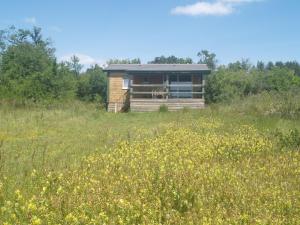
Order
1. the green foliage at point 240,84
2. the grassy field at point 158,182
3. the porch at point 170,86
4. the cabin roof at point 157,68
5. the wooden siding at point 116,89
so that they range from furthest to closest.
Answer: the green foliage at point 240,84, the wooden siding at point 116,89, the cabin roof at point 157,68, the porch at point 170,86, the grassy field at point 158,182

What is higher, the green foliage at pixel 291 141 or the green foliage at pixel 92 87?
the green foliage at pixel 92 87

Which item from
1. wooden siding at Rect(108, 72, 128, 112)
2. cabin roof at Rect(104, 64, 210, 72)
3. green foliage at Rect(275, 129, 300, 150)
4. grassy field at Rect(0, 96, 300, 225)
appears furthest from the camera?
wooden siding at Rect(108, 72, 128, 112)

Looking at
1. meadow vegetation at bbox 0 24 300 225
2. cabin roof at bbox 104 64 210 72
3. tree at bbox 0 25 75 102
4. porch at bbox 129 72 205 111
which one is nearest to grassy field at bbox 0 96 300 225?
meadow vegetation at bbox 0 24 300 225

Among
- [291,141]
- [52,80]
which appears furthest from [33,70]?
[291,141]

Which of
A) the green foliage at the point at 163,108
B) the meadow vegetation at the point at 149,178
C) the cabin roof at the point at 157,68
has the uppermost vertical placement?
the cabin roof at the point at 157,68

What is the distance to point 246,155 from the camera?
1121 cm

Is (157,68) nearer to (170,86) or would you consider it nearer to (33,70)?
(170,86)

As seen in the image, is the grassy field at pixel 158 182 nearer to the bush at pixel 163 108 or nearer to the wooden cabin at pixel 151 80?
the bush at pixel 163 108

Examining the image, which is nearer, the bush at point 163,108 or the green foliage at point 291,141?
the green foliage at point 291,141

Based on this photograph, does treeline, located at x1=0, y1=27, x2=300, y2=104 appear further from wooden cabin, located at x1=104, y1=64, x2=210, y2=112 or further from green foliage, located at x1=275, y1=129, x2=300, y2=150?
green foliage, located at x1=275, y1=129, x2=300, y2=150

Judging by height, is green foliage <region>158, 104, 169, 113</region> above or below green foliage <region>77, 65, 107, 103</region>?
below

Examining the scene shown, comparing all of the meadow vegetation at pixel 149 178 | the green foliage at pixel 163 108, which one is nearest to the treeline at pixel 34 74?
the green foliage at pixel 163 108

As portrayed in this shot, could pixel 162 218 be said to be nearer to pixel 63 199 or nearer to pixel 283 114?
pixel 63 199

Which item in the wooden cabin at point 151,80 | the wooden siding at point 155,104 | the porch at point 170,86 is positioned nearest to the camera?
the wooden siding at point 155,104
